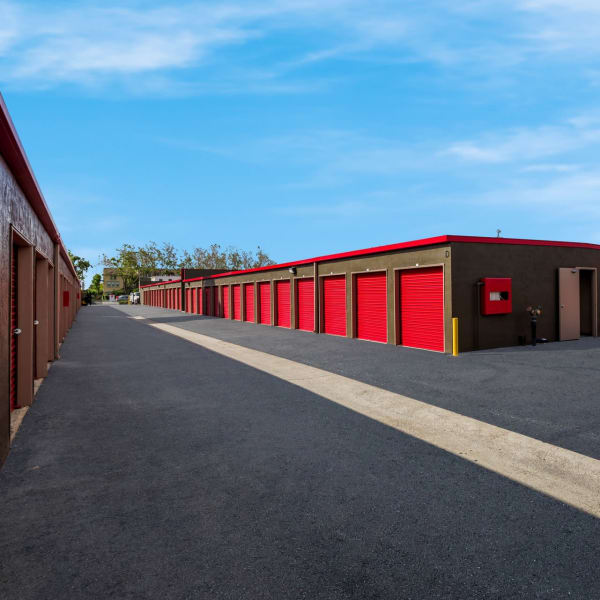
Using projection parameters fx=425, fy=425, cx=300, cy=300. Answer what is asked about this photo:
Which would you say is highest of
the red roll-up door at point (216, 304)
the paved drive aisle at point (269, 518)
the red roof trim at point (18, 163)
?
the red roof trim at point (18, 163)

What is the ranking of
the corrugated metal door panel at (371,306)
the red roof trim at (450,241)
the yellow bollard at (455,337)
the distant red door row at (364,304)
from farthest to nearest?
the corrugated metal door panel at (371,306) < the distant red door row at (364,304) < the red roof trim at (450,241) < the yellow bollard at (455,337)

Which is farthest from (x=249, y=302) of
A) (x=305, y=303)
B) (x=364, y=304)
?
(x=364, y=304)

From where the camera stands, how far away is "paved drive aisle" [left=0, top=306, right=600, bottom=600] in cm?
276

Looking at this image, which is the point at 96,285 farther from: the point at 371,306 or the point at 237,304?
the point at 371,306

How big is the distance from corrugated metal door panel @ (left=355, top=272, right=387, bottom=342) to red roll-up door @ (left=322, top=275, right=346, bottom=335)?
3.21 feet

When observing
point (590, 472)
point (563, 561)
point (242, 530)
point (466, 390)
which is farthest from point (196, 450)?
point (466, 390)

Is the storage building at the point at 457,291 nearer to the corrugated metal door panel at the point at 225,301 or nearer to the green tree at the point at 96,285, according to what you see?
Result: the corrugated metal door panel at the point at 225,301

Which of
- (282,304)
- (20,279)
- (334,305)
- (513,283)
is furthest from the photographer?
(282,304)

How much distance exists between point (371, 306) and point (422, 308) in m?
2.78

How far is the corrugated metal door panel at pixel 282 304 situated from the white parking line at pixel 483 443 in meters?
14.1

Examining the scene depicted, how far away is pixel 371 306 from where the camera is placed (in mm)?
16672

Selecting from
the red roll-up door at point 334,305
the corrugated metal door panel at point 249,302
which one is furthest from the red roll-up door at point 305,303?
the corrugated metal door panel at point 249,302

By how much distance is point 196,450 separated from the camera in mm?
5109

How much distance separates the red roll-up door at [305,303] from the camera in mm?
20656
